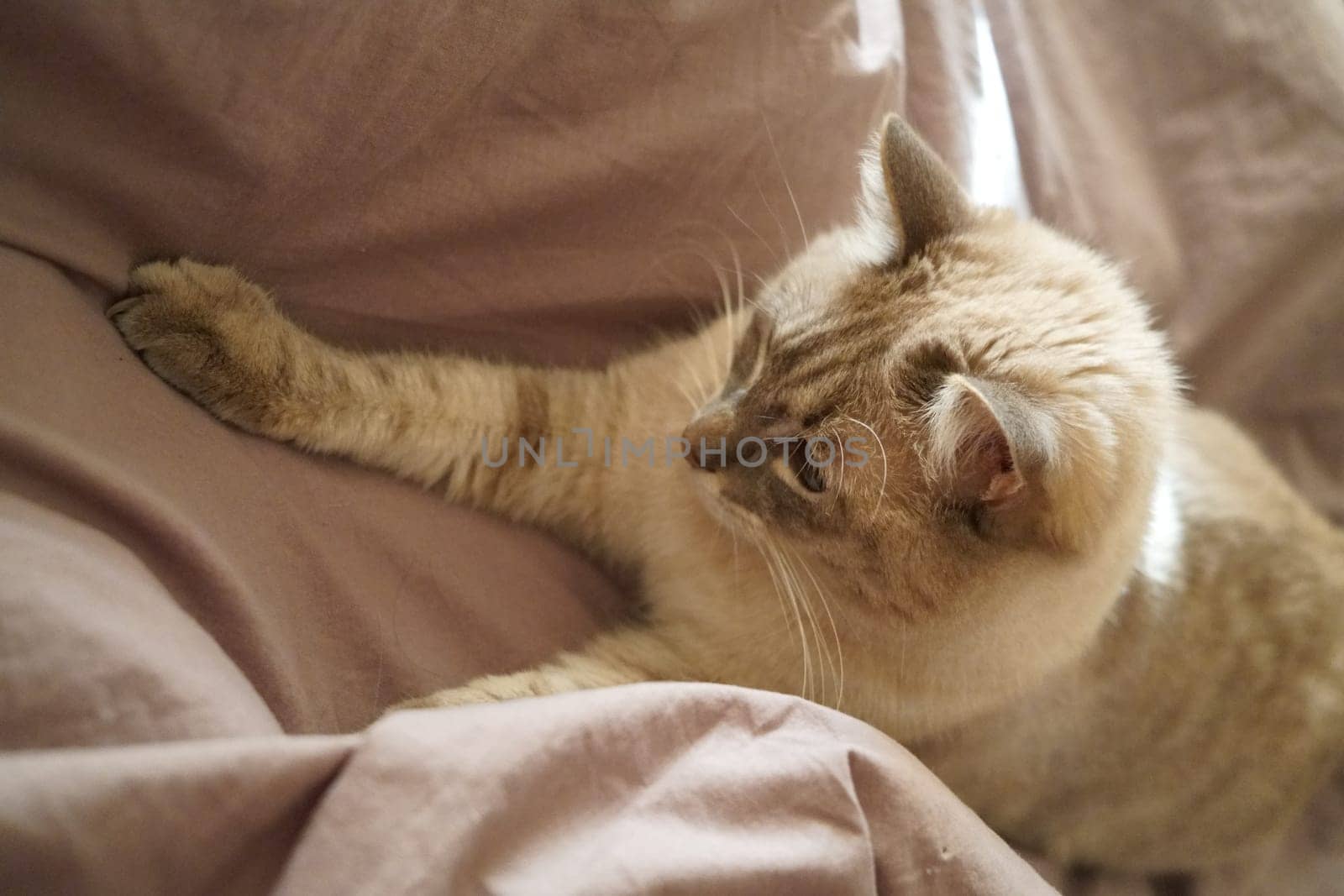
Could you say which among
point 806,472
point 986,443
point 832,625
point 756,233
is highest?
point 756,233

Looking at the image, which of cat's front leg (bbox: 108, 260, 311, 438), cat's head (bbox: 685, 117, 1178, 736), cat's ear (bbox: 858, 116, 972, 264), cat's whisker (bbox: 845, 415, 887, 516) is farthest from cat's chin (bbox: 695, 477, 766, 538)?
cat's front leg (bbox: 108, 260, 311, 438)

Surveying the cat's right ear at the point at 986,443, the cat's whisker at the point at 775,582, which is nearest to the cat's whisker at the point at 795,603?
the cat's whisker at the point at 775,582

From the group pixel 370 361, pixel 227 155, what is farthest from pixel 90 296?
pixel 370 361

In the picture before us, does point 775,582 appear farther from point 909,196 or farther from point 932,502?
point 909,196

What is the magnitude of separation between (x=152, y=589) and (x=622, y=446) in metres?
0.74

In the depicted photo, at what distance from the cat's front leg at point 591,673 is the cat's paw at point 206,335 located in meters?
0.49

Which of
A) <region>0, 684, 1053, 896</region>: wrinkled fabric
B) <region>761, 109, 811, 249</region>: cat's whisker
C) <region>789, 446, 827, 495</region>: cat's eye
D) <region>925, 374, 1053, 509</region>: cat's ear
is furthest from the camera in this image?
<region>761, 109, 811, 249</region>: cat's whisker

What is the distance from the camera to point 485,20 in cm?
116

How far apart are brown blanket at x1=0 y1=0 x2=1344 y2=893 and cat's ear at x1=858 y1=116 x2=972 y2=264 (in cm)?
29

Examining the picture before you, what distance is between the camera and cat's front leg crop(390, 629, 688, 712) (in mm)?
1122

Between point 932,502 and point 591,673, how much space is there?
540mm

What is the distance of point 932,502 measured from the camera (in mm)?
1084

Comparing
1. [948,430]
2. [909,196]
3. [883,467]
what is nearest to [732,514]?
[883,467]

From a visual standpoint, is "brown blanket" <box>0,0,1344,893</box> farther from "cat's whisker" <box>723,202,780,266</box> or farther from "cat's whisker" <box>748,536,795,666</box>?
"cat's whisker" <box>748,536,795,666</box>
